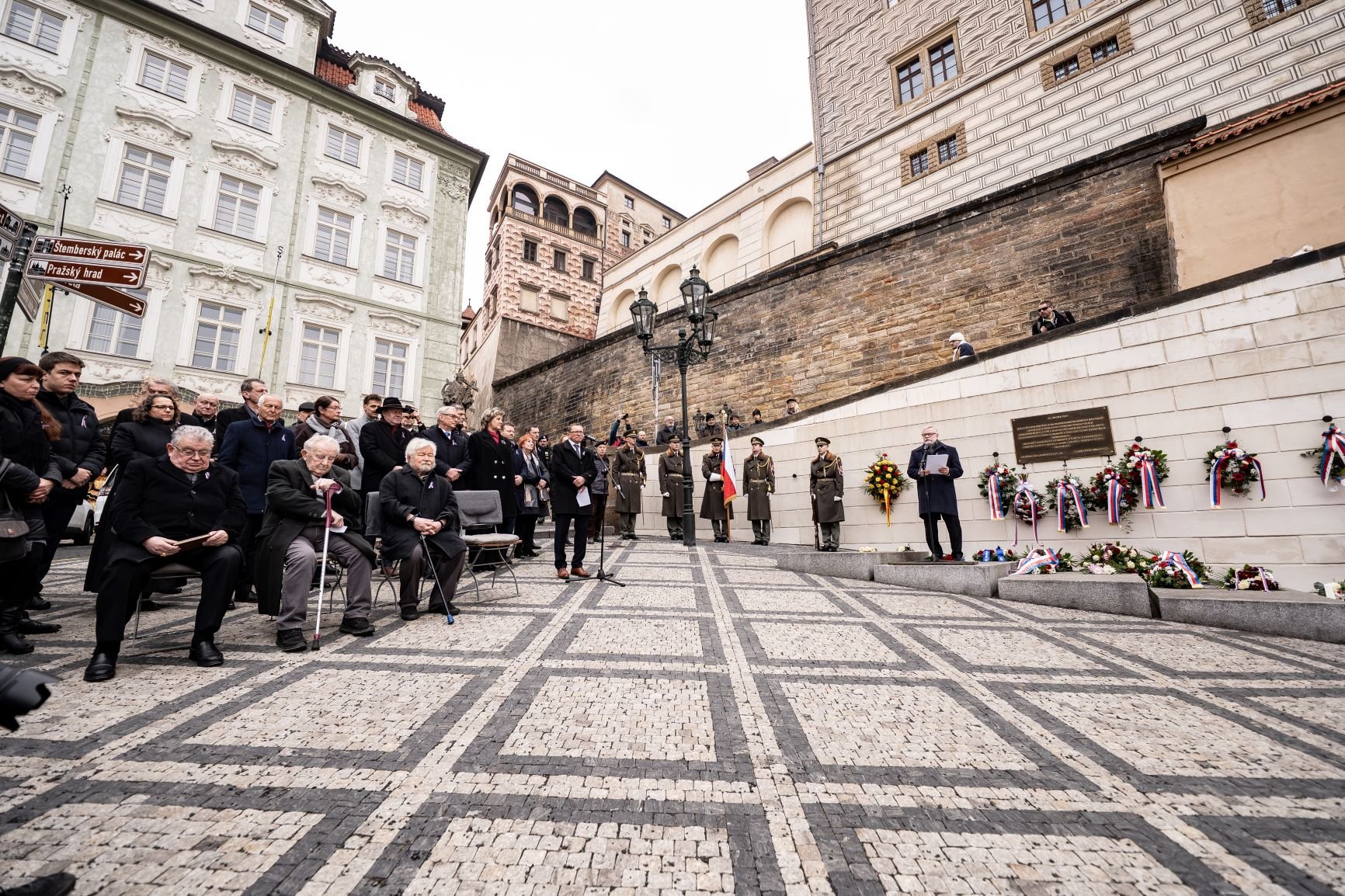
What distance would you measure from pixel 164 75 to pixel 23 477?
18.8 meters

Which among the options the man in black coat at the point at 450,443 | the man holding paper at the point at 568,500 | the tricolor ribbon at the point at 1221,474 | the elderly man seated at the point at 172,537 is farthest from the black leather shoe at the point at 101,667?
the tricolor ribbon at the point at 1221,474

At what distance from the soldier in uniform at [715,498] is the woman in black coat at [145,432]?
955 cm

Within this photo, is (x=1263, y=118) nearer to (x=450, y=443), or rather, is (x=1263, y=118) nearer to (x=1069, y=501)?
(x=1069, y=501)

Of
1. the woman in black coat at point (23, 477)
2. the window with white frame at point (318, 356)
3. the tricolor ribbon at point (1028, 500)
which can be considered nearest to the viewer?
the woman in black coat at point (23, 477)

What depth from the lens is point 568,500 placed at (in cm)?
662

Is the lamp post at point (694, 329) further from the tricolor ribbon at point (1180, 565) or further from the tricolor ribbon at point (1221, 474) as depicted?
the tricolor ribbon at point (1221, 474)

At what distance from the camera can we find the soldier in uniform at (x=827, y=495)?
9.85m

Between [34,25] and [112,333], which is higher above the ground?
[34,25]

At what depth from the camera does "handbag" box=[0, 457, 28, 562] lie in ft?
9.99

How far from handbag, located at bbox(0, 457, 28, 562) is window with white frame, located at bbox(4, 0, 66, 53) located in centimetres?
1918

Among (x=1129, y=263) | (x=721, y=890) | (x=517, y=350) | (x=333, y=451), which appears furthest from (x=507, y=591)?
(x=517, y=350)

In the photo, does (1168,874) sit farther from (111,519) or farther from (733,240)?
(733,240)

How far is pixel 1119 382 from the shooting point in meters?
7.70

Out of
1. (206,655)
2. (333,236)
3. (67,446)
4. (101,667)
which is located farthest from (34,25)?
(206,655)
